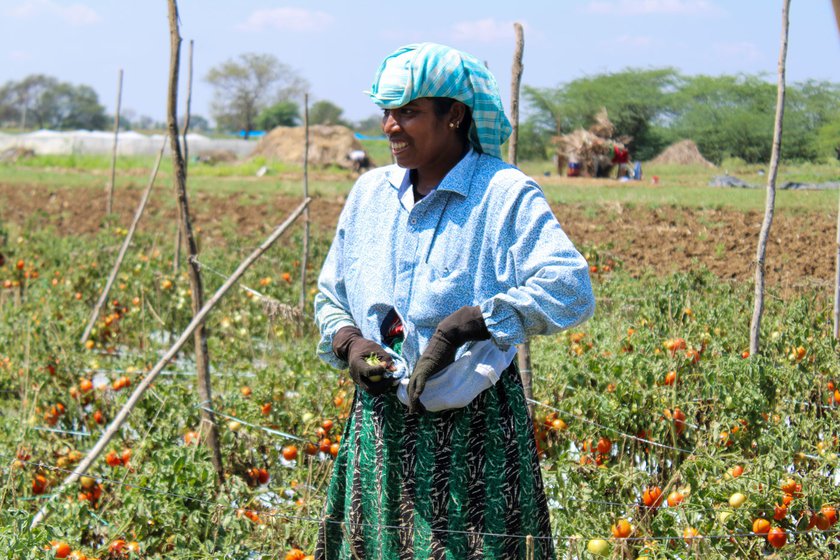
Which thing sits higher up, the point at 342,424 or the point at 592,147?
the point at 592,147

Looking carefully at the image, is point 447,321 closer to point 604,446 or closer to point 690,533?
point 690,533

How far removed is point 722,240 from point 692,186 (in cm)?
468

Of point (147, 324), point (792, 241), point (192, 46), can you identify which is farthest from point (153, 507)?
point (792, 241)

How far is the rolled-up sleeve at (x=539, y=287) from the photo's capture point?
1688 millimetres

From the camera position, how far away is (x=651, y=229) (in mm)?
8562

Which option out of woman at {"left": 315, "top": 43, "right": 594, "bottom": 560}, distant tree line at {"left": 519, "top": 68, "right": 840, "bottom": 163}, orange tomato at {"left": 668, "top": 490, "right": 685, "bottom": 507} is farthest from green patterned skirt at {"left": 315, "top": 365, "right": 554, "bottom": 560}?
distant tree line at {"left": 519, "top": 68, "right": 840, "bottom": 163}

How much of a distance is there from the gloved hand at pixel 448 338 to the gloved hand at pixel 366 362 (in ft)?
0.23

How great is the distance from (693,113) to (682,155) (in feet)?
2.53

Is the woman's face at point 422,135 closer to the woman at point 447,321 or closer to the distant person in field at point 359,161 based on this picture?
the woman at point 447,321

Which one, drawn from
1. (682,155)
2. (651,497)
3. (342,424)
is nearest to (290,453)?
(342,424)

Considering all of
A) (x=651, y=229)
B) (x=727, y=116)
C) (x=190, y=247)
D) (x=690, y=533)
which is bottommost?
(x=690, y=533)

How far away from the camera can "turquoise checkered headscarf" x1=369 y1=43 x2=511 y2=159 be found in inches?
70.1

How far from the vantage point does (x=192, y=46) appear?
649cm

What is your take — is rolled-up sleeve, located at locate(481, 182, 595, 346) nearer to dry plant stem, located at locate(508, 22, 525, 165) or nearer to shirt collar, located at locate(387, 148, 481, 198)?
shirt collar, located at locate(387, 148, 481, 198)
